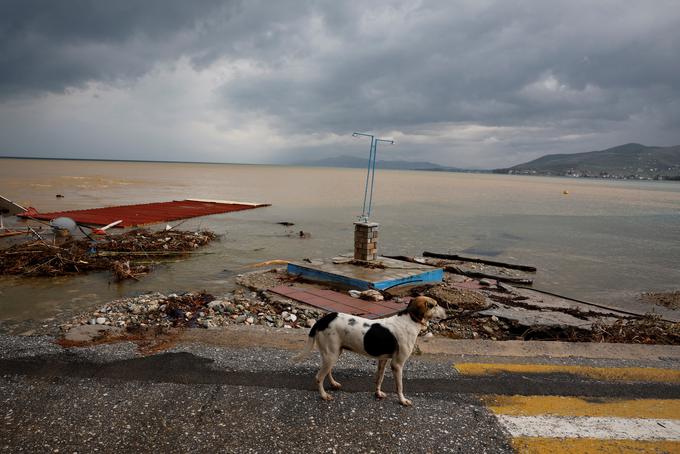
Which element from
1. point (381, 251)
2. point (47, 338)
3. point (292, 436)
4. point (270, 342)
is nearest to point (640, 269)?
point (381, 251)

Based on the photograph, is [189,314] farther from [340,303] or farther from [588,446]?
[588,446]

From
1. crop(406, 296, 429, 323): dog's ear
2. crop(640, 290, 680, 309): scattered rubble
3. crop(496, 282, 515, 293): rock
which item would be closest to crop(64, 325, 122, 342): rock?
crop(406, 296, 429, 323): dog's ear

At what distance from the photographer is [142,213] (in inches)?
1019

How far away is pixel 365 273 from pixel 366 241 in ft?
3.83

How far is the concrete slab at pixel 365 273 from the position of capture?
10117mm

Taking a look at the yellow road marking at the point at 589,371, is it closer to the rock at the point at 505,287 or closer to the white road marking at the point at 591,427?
the white road marking at the point at 591,427

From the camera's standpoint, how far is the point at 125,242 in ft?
50.5

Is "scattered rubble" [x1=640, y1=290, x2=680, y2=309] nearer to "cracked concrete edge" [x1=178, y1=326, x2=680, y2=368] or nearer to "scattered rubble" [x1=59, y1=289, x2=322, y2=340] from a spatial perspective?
"cracked concrete edge" [x1=178, y1=326, x2=680, y2=368]

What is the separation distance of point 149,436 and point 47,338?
332 cm

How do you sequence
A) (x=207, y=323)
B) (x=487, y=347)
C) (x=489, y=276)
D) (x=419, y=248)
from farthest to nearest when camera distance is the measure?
(x=419, y=248), (x=489, y=276), (x=207, y=323), (x=487, y=347)

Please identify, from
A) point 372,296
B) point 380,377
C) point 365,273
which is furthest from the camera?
point 365,273

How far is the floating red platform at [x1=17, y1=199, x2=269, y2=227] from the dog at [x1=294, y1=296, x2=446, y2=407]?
63.6 feet

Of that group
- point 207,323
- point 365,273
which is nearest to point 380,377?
point 207,323

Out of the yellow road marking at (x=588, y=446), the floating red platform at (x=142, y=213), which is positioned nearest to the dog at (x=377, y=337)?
→ the yellow road marking at (x=588, y=446)
